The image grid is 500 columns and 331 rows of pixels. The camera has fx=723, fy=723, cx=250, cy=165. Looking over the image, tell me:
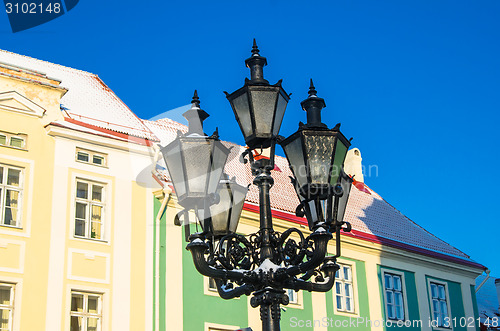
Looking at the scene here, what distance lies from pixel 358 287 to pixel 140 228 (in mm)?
7103

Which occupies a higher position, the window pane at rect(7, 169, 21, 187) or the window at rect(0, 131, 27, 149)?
the window at rect(0, 131, 27, 149)

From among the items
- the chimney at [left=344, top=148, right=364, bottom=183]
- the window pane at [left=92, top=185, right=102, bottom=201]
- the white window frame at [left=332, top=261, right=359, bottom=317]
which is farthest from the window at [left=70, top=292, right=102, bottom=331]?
the chimney at [left=344, top=148, right=364, bottom=183]

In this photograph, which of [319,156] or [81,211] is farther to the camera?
[81,211]

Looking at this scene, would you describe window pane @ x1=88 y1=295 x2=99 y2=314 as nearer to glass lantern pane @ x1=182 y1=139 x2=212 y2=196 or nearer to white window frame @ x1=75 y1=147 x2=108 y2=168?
white window frame @ x1=75 y1=147 x2=108 y2=168

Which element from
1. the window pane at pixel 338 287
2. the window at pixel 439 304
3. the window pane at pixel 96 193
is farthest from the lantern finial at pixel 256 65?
the window at pixel 439 304

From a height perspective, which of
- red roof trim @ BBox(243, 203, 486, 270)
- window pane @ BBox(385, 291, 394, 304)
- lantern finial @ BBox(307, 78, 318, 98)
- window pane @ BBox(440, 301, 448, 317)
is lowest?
window pane @ BBox(440, 301, 448, 317)

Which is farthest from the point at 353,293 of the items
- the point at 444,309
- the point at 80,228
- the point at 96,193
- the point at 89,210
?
the point at 80,228

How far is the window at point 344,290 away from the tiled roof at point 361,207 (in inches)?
57.2

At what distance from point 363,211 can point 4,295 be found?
12.2 meters

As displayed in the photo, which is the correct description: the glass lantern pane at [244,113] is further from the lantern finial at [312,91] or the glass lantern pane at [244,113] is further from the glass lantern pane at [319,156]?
the lantern finial at [312,91]

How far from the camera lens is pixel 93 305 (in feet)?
48.0

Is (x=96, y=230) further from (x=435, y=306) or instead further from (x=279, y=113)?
(x=435, y=306)

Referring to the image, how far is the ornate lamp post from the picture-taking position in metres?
6.50

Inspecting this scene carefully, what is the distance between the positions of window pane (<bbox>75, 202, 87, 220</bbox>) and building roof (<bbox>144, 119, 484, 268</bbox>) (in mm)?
3898
